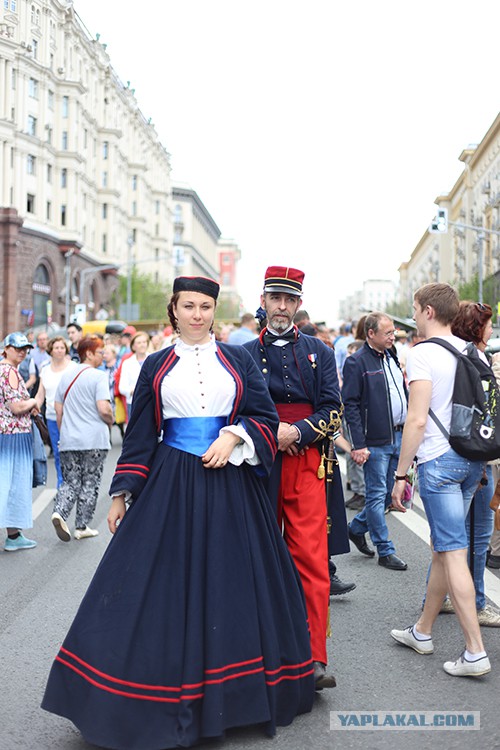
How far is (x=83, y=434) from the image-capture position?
8.77 m

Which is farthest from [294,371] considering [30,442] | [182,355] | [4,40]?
[4,40]

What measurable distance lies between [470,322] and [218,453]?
2.15 meters

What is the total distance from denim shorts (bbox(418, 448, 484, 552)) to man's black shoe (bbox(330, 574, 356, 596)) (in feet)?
5.34

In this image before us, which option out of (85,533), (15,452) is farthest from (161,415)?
(85,533)

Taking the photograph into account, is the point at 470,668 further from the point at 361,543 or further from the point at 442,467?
the point at 361,543

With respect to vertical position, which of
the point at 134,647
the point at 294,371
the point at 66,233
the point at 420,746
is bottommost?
the point at 420,746

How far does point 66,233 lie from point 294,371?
5367 cm

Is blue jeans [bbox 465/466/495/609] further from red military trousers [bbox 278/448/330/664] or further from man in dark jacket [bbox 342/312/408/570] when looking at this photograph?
man in dark jacket [bbox 342/312/408/570]

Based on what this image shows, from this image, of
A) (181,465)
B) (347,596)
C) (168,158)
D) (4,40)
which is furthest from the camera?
(168,158)

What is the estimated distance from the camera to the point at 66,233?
186 feet

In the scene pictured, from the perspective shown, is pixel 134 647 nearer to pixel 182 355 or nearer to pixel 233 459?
pixel 233 459

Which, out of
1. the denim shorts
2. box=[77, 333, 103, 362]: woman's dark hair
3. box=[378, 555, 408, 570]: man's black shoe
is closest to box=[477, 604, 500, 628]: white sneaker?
the denim shorts

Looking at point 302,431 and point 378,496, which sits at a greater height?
point 302,431

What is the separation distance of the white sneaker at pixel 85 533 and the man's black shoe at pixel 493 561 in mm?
3527
